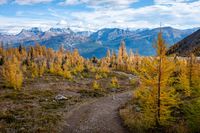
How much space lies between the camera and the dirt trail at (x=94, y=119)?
32.5 meters

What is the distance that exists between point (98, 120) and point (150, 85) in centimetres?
1017

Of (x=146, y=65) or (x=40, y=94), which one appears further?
(x=40, y=94)

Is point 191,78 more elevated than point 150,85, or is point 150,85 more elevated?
point 150,85

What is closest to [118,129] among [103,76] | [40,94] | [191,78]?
[191,78]

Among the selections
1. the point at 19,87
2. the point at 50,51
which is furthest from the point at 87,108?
the point at 50,51

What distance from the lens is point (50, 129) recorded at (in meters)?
31.8

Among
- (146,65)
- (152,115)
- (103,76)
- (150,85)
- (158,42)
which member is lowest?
(103,76)

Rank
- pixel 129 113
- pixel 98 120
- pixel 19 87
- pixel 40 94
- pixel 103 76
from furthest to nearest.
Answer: pixel 103 76 < pixel 19 87 < pixel 40 94 < pixel 129 113 < pixel 98 120

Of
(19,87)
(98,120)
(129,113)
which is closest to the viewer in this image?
(98,120)

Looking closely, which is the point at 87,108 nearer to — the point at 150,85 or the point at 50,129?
the point at 50,129

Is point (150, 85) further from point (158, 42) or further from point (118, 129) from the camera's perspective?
point (118, 129)

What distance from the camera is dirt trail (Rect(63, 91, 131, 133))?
32.5m

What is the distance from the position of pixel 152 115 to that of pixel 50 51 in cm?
16985

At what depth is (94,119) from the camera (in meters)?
37.1
